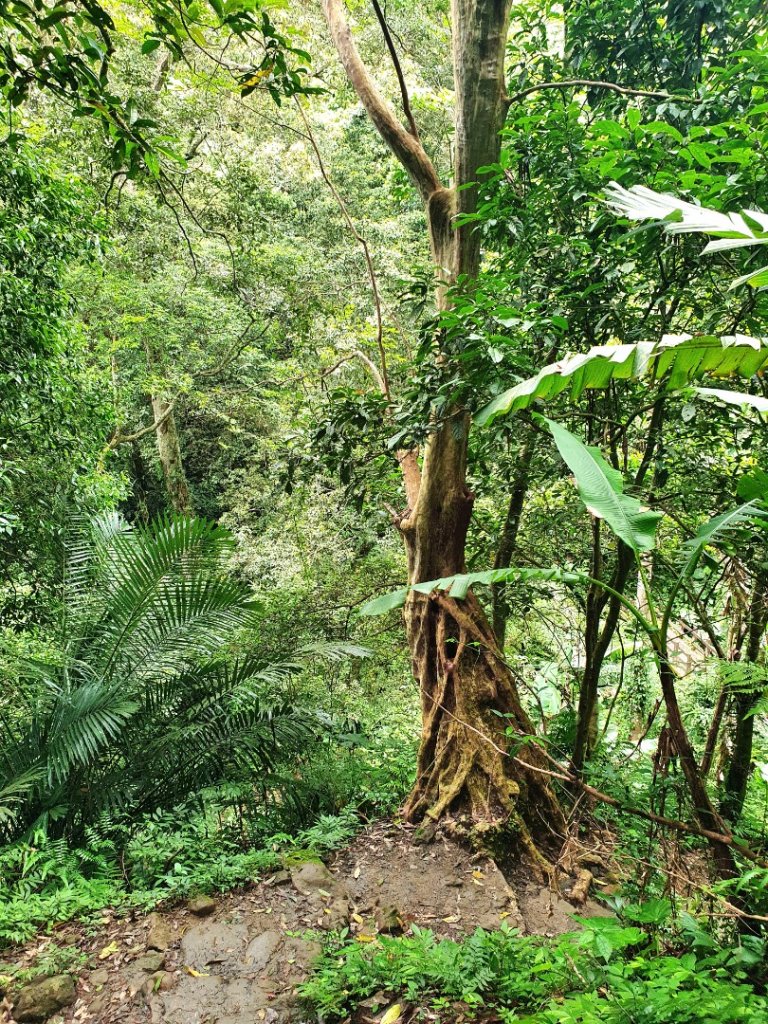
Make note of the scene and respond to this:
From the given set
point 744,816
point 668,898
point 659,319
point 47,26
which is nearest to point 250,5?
point 47,26

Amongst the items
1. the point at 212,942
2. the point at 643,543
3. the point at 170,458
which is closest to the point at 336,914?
the point at 212,942

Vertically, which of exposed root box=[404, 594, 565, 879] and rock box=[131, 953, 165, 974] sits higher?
exposed root box=[404, 594, 565, 879]

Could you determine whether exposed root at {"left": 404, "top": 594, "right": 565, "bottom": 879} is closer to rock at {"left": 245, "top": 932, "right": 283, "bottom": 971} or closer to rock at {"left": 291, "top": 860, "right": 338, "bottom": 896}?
rock at {"left": 291, "top": 860, "right": 338, "bottom": 896}

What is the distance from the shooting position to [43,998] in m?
2.48

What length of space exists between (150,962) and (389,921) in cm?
109

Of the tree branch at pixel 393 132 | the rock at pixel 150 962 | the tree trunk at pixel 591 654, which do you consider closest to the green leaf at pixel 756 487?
the tree trunk at pixel 591 654

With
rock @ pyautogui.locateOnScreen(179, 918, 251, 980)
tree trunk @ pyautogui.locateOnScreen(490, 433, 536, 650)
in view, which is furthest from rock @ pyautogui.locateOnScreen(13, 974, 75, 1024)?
tree trunk @ pyautogui.locateOnScreen(490, 433, 536, 650)

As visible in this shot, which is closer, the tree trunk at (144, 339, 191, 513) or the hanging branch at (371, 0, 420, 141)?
the hanging branch at (371, 0, 420, 141)

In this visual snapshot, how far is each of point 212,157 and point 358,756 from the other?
26.2 ft

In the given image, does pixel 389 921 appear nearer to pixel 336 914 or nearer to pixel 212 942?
pixel 336 914

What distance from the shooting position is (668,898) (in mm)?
2148

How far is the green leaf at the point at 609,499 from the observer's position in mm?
1694

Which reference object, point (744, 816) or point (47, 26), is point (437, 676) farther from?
point (47, 26)

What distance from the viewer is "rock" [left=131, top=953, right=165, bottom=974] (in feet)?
8.86
